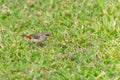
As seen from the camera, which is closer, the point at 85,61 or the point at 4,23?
the point at 85,61

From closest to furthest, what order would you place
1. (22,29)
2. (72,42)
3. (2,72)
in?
(2,72) → (72,42) → (22,29)

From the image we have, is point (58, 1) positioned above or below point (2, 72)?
above

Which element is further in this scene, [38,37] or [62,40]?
[62,40]

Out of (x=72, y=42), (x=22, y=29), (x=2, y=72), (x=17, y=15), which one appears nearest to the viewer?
(x=2, y=72)

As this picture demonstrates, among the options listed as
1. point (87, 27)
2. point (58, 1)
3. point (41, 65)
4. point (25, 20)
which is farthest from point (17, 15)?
point (41, 65)

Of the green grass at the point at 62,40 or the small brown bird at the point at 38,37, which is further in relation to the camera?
the small brown bird at the point at 38,37

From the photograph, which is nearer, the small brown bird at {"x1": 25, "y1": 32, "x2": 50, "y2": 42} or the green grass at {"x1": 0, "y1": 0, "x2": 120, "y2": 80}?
the green grass at {"x1": 0, "y1": 0, "x2": 120, "y2": 80}

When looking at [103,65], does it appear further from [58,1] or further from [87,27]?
[58,1]
